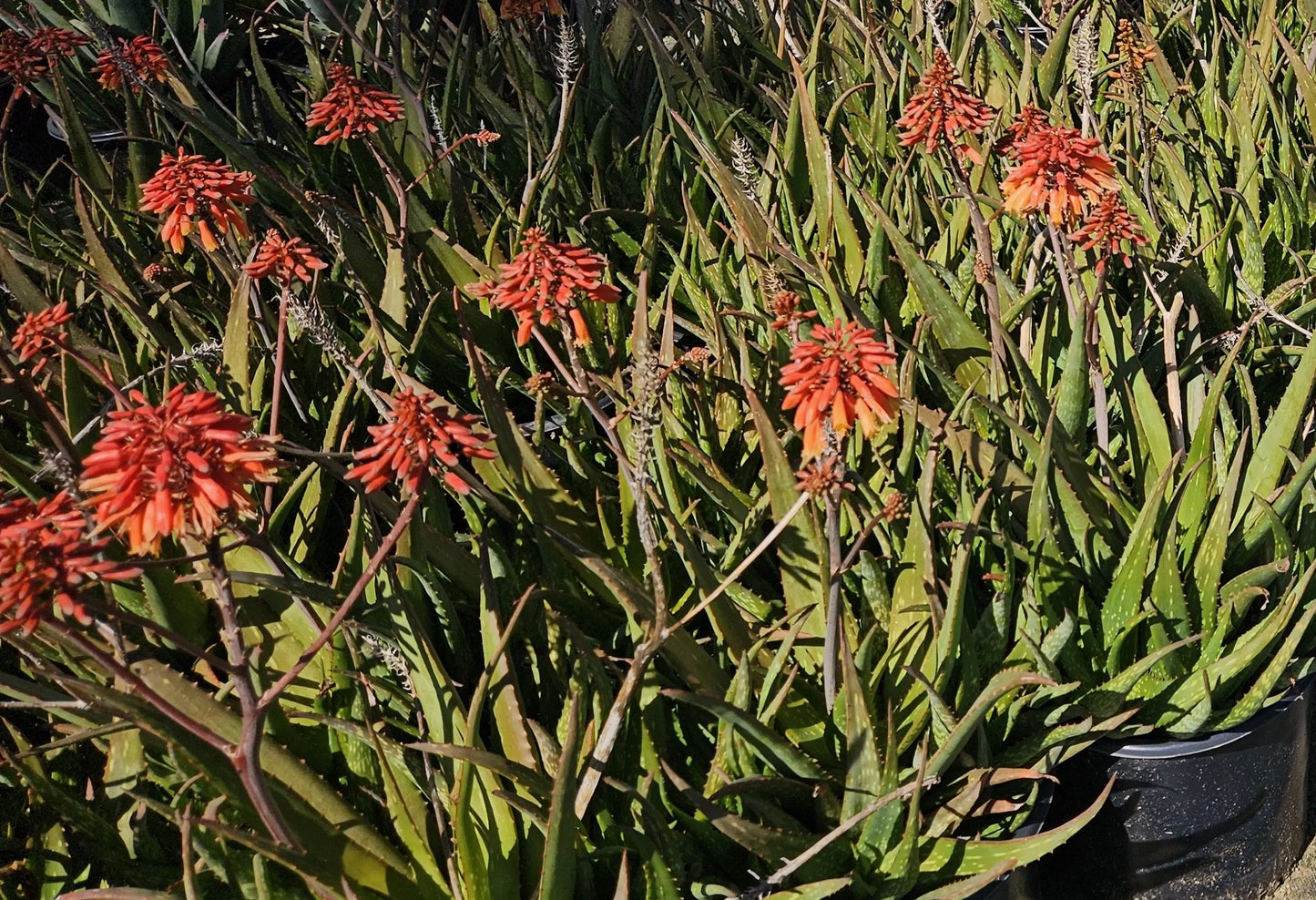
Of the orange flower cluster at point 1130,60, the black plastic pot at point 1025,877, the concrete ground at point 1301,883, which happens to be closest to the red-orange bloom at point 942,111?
the orange flower cluster at point 1130,60

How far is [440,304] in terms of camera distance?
1498 mm

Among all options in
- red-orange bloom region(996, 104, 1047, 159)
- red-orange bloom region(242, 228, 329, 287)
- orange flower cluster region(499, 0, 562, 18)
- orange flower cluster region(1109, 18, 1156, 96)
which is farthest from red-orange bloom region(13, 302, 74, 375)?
orange flower cluster region(1109, 18, 1156, 96)

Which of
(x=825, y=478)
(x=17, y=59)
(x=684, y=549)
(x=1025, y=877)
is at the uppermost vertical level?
(x=17, y=59)

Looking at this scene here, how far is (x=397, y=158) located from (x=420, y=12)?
1.11 meters

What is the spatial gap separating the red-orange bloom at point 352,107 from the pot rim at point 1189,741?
3.30ft

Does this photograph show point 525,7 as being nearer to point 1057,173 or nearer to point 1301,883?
point 1057,173

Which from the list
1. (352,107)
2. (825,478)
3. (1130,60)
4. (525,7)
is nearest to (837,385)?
(825,478)

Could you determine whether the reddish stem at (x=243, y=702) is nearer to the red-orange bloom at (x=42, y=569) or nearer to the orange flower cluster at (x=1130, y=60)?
the red-orange bloom at (x=42, y=569)

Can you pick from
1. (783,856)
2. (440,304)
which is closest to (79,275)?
(440,304)

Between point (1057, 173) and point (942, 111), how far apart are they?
24cm

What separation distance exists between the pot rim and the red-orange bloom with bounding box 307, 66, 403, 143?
1.01m

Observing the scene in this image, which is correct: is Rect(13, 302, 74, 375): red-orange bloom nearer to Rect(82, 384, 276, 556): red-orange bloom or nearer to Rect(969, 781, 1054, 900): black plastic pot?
Rect(82, 384, 276, 556): red-orange bloom

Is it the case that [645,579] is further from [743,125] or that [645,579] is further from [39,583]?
[743,125]

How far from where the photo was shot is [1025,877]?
1.00 metres
